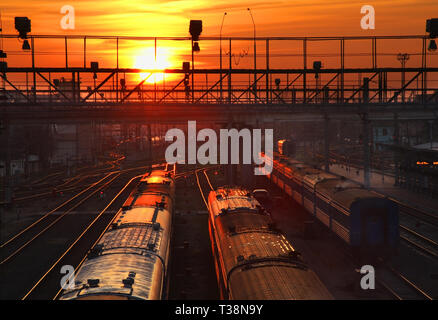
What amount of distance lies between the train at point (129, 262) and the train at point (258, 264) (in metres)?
2.03

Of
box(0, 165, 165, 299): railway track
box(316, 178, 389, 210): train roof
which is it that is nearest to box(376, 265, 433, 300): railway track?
box(316, 178, 389, 210): train roof

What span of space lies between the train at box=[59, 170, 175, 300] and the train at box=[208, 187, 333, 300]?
203cm

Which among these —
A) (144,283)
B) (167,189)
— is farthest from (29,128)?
(144,283)

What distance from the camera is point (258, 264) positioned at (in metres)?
13.9

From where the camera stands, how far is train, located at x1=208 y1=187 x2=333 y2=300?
11.8m

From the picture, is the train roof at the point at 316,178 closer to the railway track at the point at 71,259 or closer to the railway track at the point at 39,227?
the railway track at the point at 71,259

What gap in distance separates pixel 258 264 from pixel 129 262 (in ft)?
11.7

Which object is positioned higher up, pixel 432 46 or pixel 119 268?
pixel 432 46

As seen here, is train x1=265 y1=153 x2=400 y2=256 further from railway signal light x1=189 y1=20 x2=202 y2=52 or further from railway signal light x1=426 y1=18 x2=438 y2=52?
railway signal light x1=189 y1=20 x2=202 y2=52

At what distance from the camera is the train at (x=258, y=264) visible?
466 inches

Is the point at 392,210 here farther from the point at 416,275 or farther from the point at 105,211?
the point at 105,211

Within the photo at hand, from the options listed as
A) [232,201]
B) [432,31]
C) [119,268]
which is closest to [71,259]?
[232,201]

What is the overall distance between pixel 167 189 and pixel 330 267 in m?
11.9

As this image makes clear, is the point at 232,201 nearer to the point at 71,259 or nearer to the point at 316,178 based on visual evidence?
the point at 71,259
